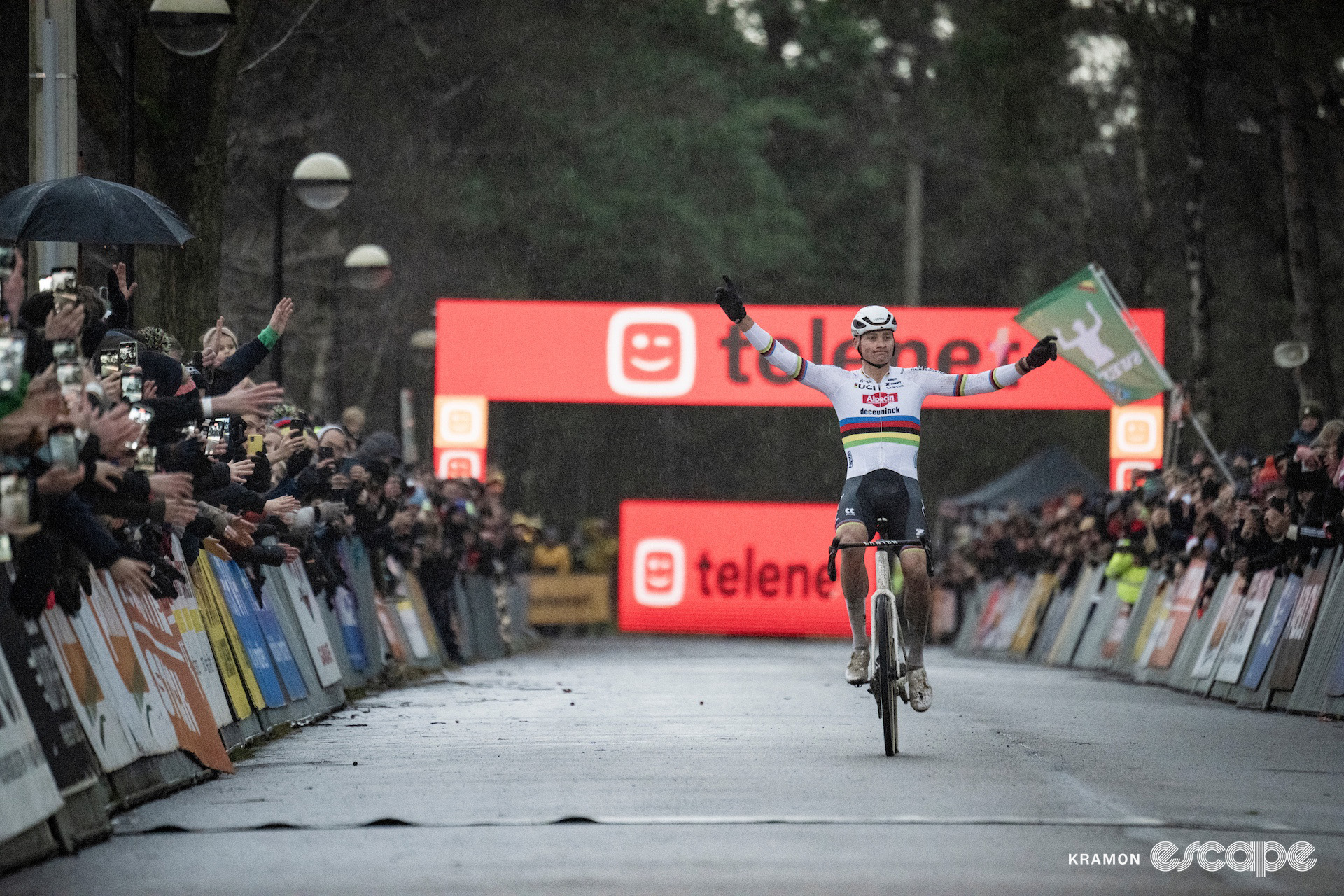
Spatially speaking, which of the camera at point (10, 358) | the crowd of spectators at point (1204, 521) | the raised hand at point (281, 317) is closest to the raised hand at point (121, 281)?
the raised hand at point (281, 317)

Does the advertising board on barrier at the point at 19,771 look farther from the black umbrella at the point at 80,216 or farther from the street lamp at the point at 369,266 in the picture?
the street lamp at the point at 369,266

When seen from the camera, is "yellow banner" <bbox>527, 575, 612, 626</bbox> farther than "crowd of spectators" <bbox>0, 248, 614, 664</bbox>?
Yes

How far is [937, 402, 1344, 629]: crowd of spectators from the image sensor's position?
52.4ft

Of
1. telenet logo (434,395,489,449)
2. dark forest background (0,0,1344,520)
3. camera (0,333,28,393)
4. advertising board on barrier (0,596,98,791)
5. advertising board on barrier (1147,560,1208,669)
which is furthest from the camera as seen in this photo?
telenet logo (434,395,489,449)

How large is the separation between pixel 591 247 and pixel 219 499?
3722 centimetres

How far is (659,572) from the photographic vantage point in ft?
122

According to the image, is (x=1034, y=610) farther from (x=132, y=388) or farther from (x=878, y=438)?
(x=132, y=388)

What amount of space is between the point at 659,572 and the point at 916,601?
25801 mm

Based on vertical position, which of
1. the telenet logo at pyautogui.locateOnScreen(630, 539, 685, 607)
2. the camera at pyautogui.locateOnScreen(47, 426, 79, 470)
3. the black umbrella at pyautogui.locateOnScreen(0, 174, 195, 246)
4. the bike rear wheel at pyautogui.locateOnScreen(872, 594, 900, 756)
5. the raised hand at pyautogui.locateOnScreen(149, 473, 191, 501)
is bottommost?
the telenet logo at pyautogui.locateOnScreen(630, 539, 685, 607)

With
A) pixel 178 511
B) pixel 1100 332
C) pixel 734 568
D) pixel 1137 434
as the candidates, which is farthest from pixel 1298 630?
pixel 734 568

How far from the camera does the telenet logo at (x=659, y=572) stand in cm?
3716

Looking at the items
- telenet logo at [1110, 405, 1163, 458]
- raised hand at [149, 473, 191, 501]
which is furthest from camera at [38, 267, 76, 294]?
telenet logo at [1110, 405, 1163, 458]

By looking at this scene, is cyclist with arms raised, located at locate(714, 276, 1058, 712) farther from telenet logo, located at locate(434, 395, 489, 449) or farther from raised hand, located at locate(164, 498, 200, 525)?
telenet logo, located at locate(434, 395, 489, 449)

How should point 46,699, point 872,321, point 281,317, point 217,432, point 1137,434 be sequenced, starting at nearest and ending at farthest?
point 46,699
point 872,321
point 217,432
point 281,317
point 1137,434
